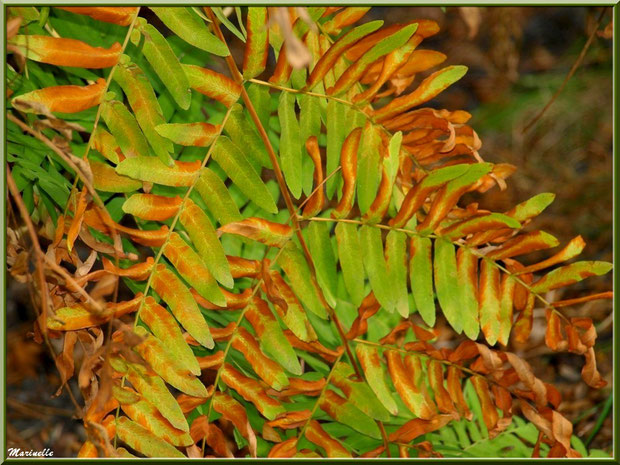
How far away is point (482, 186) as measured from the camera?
0.95 metres

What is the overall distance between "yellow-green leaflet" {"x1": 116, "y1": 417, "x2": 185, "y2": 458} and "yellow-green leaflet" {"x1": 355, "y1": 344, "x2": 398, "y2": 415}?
263 mm

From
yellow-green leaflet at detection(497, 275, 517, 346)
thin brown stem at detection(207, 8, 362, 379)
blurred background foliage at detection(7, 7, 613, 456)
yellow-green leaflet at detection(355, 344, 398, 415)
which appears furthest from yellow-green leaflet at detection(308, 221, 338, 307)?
blurred background foliage at detection(7, 7, 613, 456)

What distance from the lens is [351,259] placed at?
0.91 m

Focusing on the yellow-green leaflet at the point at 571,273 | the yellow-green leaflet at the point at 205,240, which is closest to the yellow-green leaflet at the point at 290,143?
the yellow-green leaflet at the point at 205,240

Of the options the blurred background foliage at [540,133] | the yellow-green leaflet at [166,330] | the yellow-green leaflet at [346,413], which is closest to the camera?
the yellow-green leaflet at [166,330]

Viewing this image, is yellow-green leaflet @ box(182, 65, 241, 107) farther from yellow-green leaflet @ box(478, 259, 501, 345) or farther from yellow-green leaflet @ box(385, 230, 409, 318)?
yellow-green leaflet @ box(478, 259, 501, 345)

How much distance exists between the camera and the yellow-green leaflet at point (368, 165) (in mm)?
892

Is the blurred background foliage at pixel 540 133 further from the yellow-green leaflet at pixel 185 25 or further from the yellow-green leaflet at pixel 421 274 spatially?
the yellow-green leaflet at pixel 185 25

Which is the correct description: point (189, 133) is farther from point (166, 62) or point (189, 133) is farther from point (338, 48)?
point (338, 48)

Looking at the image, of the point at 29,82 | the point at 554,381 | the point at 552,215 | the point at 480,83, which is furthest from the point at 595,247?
the point at 29,82

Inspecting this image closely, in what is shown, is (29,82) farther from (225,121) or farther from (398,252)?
(398,252)

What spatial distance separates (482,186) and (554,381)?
1.26 metres

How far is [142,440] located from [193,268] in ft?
0.70

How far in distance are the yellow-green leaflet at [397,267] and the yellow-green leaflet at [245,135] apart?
19cm
